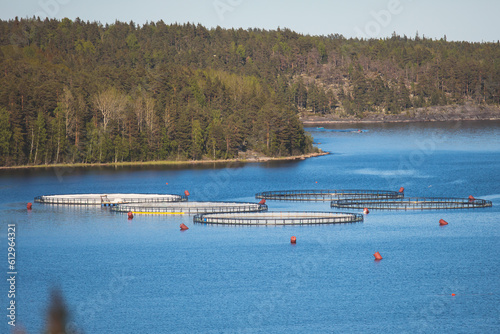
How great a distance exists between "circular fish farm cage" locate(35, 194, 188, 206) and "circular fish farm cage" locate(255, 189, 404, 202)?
15.5 m

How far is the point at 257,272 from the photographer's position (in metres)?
69.1

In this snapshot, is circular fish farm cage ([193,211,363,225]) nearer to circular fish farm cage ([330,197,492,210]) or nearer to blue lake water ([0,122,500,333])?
blue lake water ([0,122,500,333])

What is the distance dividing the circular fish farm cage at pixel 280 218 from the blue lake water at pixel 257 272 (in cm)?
232

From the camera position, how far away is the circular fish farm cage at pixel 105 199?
11212cm

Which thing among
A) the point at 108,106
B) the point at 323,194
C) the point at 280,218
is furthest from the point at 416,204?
the point at 108,106

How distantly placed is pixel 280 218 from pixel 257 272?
27.1 metres

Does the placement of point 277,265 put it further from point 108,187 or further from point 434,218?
point 108,187

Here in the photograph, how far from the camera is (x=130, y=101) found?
185 meters

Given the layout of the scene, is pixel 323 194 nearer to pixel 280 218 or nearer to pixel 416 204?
pixel 416 204

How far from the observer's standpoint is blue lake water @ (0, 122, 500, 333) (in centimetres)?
5569

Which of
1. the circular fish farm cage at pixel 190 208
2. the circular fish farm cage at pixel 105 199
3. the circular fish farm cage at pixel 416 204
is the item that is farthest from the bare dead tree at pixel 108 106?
the circular fish farm cage at pixel 416 204

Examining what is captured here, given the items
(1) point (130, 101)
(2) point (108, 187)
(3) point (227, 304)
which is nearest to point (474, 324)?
(3) point (227, 304)

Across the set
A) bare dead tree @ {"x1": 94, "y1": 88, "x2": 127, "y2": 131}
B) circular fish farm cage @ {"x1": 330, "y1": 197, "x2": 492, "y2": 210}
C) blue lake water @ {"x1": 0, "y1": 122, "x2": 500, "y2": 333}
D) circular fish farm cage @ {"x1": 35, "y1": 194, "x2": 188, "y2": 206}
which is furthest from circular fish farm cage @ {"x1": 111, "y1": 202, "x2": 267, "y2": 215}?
bare dead tree @ {"x1": 94, "y1": 88, "x2": 127, "y2": 131}

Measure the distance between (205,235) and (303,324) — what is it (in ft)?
111
